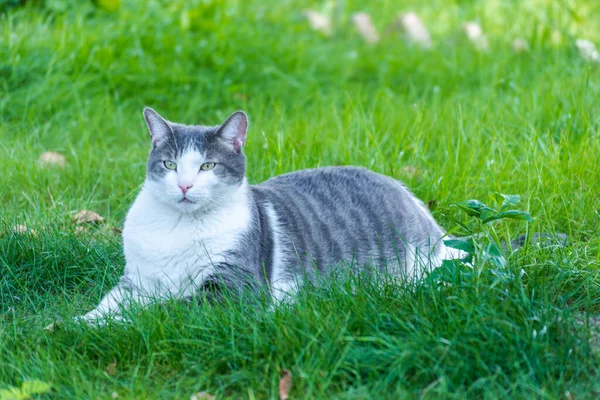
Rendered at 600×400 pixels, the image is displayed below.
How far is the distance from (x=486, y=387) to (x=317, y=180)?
1.49m

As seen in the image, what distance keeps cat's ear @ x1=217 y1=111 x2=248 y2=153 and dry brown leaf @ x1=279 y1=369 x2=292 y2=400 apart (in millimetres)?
1090

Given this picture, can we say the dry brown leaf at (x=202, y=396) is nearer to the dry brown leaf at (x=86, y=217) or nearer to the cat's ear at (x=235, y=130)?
the cat's ear at (x=235, y=130)

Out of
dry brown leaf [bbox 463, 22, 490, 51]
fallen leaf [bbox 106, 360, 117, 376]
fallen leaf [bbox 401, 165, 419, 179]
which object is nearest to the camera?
fallen leaf [bbox 106, 360, 117, 376]

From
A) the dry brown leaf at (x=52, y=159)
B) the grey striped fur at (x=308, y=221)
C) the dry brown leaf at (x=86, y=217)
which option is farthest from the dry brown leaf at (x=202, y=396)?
the dry brown leaf at (x=52, y=159)

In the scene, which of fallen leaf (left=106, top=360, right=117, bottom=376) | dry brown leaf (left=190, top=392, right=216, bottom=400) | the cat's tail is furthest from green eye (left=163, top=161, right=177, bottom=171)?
the cat's tail

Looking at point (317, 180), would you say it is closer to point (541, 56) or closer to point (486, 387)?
point (486, 387)

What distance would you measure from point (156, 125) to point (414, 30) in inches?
166

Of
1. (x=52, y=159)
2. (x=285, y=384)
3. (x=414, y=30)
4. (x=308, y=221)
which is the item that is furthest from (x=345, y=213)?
(x=414, y=30)

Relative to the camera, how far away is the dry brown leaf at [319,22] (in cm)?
686

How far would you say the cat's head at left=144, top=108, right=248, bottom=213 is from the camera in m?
2.90

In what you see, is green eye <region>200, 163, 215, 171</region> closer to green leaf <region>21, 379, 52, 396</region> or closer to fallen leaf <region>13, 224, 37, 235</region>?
fallen leaf <region>13, 224, 37, 235</region>

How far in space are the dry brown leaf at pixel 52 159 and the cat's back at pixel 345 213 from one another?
1.43 metres

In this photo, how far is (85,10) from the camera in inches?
230

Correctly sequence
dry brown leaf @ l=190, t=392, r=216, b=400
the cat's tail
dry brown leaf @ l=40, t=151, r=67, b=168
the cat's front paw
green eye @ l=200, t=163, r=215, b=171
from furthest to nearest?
dry brown leaf @ l=40, t=151, r=67, b=168 < the cat's tail < green eye @ l=200, t=163, r=215, b=171 < the cat's front paw < dry brown leaf @ l=190, t=392, r=216, b=400
